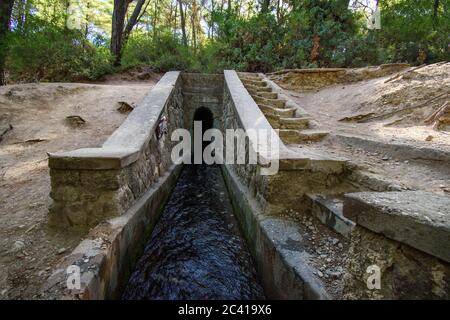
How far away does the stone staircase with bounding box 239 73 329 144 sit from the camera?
169 inches

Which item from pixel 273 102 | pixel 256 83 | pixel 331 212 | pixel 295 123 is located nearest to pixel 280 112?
pixel 295 123

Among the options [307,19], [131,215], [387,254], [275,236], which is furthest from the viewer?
[307,19]

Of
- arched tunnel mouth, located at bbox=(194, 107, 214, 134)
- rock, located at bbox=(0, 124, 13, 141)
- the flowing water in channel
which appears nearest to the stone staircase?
the flowing water in channel

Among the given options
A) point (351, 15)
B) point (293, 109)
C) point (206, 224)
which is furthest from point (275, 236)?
point (351, 15)

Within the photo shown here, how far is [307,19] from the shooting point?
10188 mm

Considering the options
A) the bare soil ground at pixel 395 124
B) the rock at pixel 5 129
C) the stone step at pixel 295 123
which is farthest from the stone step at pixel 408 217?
the rock at pixel 5 129

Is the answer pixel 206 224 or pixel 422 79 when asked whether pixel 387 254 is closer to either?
pixel 206 224

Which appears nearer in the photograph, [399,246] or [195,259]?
[399,246]

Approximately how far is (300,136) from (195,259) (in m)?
2.52

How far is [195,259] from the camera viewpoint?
3117 mm

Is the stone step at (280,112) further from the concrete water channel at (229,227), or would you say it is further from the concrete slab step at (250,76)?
the concrete slab step at (250,76)

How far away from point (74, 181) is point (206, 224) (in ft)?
6.69

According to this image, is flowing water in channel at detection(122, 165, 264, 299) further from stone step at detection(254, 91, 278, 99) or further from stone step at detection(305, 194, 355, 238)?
stone step at detection(254, 91, 278, 99)

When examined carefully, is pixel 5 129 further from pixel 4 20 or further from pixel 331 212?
pixel 331 212
